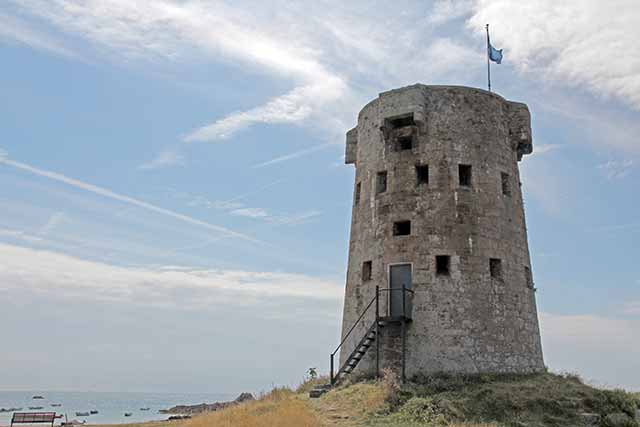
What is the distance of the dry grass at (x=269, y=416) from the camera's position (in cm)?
1791

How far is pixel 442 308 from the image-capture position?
2269 cm

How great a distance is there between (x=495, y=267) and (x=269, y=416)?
10.1 meters

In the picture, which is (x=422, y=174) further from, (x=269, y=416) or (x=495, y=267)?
(x=269, y=416)

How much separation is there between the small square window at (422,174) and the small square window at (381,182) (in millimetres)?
1336

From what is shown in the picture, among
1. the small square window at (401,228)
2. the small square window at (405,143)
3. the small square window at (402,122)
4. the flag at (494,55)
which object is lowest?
the small square window at (401,228)

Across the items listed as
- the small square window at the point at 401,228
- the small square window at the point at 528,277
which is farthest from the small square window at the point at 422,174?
the small square window at the point at 528,277

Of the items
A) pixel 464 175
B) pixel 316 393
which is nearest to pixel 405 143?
pixel 464 175

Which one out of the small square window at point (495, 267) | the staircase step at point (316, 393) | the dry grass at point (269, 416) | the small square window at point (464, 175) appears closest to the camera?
the dry grass at point (269, 416)

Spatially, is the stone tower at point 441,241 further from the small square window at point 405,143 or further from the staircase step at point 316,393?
the staircase step at point 316,393

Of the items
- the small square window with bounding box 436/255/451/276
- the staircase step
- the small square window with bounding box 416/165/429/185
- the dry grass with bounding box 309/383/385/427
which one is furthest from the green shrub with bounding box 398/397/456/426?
the small square window with bounding box 416/165/429/185

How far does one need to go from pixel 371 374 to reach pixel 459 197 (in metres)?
7.07

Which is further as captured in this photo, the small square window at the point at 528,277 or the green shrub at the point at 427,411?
the small square window at the point at 528,277

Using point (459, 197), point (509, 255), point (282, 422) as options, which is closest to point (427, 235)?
point (459, 197)

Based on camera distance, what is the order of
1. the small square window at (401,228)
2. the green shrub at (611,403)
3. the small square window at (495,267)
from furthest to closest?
the small square window at (401,228) < the small square window at (495,267) < the green shrub at (611,403)
